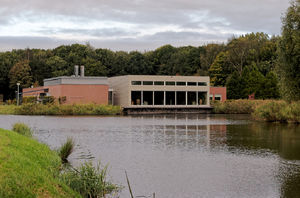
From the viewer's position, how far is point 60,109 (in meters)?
49.2

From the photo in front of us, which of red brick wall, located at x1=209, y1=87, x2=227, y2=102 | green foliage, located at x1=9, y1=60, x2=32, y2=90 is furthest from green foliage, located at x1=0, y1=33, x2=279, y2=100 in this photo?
red brick wall, located at x1=209, y1=87, x2=227, y2=102

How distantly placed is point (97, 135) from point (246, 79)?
143ft

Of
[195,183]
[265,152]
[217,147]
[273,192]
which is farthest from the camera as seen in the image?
[217,147]

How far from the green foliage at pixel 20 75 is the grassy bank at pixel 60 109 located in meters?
22.7

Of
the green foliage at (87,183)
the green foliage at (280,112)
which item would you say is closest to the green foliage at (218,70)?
the green foliage at (280,112)

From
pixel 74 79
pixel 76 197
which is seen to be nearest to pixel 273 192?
pixel 76 197

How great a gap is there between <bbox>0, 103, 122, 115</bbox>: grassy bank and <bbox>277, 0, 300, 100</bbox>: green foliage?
914 inches

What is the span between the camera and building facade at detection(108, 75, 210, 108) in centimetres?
5819

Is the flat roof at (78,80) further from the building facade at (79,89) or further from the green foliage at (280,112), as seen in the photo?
the green foliage at (280,112)

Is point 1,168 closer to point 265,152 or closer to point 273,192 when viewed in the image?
point 273,192

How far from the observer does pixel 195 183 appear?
1184 cm

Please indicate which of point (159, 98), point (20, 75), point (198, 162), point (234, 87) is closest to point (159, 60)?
point (234, 87)

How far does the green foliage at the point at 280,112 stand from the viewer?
33.5m

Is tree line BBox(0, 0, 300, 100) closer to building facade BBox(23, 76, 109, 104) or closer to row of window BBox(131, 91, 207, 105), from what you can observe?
row of window BBox(131, 91, 207, 105)
